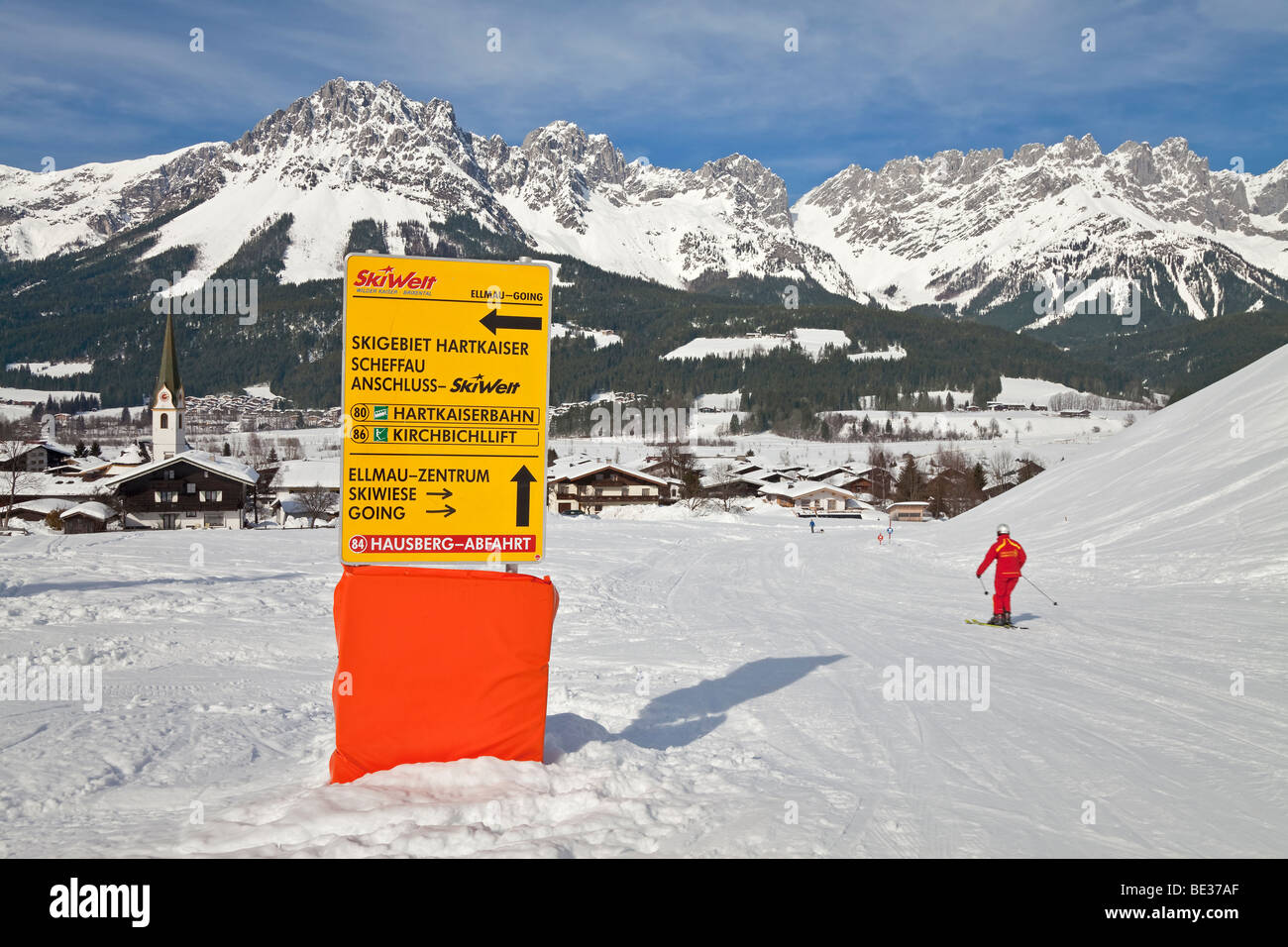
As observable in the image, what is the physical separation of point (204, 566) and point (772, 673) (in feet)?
54.0

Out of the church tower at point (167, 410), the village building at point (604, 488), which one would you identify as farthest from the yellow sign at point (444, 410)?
the church tower at point (167, 410)

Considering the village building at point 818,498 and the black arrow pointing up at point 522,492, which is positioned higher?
the black arrow pointing up at point 522,492

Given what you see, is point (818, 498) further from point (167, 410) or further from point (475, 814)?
point (475, 814)

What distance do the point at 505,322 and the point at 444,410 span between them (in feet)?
2.44

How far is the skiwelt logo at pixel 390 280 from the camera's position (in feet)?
19.3

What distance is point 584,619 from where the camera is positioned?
14.4 m

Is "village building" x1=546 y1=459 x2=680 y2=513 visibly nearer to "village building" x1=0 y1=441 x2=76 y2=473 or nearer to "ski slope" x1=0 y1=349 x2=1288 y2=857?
"village building" x1=0 y1=441 x2=76 y2=473

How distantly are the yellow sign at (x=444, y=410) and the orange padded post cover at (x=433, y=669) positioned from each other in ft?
1.43

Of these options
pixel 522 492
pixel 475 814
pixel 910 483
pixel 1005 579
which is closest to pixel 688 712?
pixel 522 492

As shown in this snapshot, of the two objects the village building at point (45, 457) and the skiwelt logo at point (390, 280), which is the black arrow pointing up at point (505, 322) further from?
the village building at point (45, 457)

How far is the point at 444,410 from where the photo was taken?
6047mm
